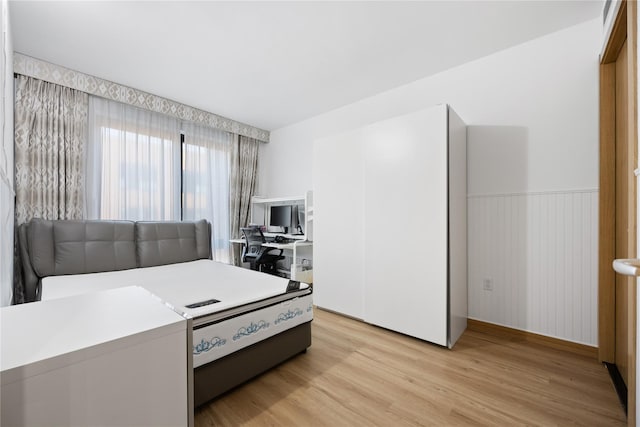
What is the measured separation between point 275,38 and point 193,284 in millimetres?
2179

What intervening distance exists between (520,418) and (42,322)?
2090mm

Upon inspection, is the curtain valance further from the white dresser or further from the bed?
the white dresser

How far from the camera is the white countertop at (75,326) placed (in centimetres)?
66

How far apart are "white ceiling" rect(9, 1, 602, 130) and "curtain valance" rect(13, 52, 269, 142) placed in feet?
0.34

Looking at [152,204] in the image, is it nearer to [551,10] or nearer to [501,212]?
[501,212]

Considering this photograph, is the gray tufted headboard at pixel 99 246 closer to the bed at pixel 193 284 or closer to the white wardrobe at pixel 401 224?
the bed at pixel 193 284

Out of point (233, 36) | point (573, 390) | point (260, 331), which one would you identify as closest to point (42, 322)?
point (260, 331)

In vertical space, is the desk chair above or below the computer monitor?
below

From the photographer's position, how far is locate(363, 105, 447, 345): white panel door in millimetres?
2188

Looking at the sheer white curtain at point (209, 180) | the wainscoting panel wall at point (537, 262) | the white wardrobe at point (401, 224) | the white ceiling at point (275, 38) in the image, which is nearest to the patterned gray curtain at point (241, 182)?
the sheer white curtain at point (209, 180)

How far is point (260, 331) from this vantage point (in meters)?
1.72

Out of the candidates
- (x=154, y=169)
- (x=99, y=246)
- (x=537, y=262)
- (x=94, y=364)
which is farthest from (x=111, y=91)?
(x=537, y=262)

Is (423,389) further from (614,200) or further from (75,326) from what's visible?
(614,200)

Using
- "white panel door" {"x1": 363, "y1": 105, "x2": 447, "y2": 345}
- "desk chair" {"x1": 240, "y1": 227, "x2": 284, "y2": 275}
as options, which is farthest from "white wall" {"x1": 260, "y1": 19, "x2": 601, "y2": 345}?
"desk chair" {"x1": 240, "y1": 227, "x2": 284, "y2": 275}
